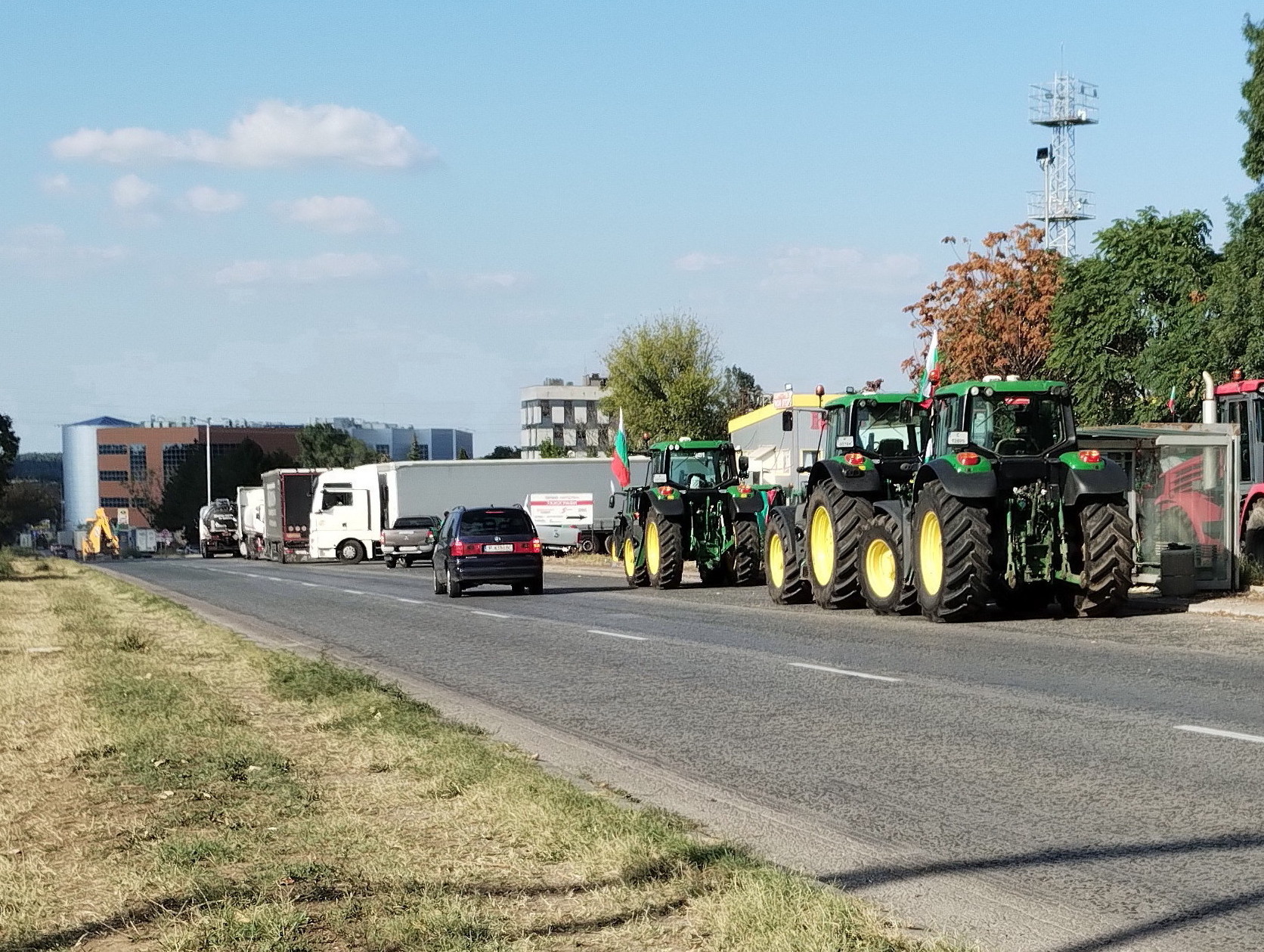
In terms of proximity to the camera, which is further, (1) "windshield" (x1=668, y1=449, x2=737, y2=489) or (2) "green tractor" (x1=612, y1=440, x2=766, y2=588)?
(1) "windshield" (x1=668, y1=449, x2=737, y2=489)

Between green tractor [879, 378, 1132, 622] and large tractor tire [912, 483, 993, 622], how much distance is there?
0.5 inches

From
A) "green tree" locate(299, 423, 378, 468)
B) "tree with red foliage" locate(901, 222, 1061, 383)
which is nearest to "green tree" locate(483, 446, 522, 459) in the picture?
"green tree" locate(299, 423, 378, 468)

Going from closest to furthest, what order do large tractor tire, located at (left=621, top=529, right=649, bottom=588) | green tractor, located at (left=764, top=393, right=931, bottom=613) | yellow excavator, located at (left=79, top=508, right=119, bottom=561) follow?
1. green tractor, located at (left=764, top=393, right=931, bottom=613)
2. large tractor tire, located at (left=621, top=529, right=649, bottom=588)
3. yellow excavator, located at (left=79, top=508, right=119, bottom=561)

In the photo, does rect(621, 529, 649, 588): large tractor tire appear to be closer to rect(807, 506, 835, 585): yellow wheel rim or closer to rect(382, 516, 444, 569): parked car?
rect(807, 506, 835, 585): yellow wheel rim

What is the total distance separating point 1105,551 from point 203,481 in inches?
4860

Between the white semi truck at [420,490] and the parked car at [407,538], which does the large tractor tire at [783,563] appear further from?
the white semi truck at [420,490]

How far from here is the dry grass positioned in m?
5.41

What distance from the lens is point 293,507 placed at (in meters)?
62.5

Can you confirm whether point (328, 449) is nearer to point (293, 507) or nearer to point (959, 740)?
point (293, 507)

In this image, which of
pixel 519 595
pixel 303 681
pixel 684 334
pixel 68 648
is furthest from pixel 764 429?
pixel 303 681

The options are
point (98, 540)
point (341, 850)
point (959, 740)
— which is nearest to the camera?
point (341, 850)

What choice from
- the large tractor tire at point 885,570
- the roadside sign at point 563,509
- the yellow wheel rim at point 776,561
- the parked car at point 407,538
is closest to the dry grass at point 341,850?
the large tractor tire at point 885,570

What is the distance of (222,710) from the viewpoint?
11.9 metres

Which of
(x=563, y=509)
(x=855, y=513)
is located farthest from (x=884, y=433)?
(x=563, y=509)
